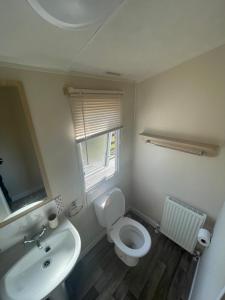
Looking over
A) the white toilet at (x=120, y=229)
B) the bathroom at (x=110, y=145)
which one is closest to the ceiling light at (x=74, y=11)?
the bathroom at (x=110, y=145)

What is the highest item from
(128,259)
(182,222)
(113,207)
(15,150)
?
(15,150)

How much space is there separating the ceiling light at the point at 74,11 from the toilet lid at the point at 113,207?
5.23 feet

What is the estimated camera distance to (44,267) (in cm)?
111

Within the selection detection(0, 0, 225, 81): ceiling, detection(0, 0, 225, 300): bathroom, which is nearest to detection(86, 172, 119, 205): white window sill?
detection(0, 0, 225, 300): bathroom

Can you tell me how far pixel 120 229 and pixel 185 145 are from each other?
133cm

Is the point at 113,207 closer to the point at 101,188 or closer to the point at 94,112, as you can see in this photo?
the point at 101,188

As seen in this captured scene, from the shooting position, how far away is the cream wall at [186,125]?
128 centimetres

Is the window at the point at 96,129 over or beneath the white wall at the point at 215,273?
over

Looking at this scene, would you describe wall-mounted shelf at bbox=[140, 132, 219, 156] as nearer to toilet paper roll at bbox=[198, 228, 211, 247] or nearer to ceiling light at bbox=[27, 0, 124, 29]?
toilet paper roll at bbox=[198, 228, 211, 247]

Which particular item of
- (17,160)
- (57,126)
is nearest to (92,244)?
(17,160)

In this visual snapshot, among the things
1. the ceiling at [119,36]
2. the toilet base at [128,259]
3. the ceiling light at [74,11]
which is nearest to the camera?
the ceiling light at [74,11]

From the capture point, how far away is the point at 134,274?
5.37ft

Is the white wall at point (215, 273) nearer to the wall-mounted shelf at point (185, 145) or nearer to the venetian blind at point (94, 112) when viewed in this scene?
the wall-mounted shelf at point (185, 145)

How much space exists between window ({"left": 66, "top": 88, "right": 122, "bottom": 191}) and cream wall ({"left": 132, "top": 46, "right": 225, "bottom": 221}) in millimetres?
412
